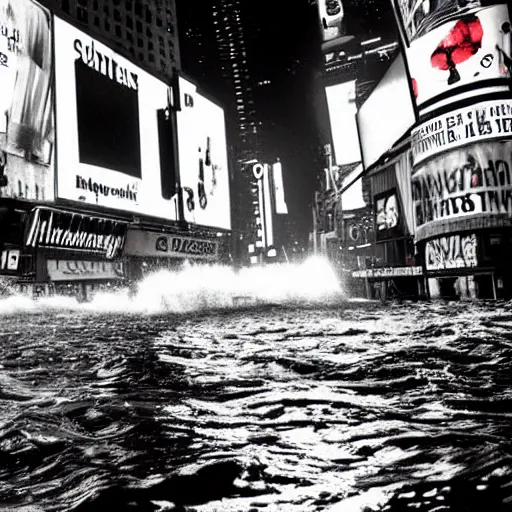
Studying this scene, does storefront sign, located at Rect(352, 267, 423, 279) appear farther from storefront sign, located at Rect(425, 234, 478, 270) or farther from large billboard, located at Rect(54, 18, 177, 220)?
large billboard, located at Rect(54, 18, 177, 220)

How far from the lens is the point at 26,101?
1991 cm

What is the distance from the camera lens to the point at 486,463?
274 cm

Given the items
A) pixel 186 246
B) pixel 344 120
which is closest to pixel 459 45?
pixel 186 246

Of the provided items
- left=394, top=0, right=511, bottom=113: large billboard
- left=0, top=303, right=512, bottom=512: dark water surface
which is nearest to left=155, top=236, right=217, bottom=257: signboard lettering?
left=394, top=0, right=511, bottom=113: large billboard

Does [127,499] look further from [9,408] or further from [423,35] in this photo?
[423,35]

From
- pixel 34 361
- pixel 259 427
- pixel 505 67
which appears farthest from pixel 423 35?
pixel 259 427

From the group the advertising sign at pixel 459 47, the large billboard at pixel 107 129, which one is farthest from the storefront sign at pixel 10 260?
the advertising sign at pixel 459 47

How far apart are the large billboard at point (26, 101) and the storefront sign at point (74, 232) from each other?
147cm

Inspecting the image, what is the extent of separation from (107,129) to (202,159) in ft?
28.6

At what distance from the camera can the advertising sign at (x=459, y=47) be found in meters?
20.5

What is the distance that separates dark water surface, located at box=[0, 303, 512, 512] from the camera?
2.51 metres

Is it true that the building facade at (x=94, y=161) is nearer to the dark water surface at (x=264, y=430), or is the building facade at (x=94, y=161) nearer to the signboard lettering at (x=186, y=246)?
the signboard lettering at (x=186, y=246)

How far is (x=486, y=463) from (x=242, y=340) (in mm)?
6684

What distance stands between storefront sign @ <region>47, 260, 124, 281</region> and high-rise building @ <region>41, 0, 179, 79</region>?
5326 cm
